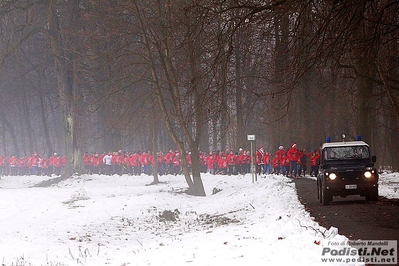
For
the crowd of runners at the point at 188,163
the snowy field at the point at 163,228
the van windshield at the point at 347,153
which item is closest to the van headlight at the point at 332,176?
the snowy field at the point at 163,228

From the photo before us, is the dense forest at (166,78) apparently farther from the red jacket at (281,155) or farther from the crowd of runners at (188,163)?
the red jacket at (281,155)

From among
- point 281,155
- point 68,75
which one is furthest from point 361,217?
point 68,75

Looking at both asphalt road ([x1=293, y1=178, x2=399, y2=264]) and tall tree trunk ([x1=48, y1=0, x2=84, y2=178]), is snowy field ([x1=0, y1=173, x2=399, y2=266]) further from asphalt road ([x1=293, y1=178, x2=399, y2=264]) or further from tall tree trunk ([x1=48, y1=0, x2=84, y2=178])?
tall tree trunk ([x1=48, y1=0, x2=84, y2=178])

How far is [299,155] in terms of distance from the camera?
40906 millimetres

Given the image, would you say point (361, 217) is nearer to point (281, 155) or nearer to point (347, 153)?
point (347, 153)

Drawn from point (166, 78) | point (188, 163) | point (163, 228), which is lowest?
point (163, 228)

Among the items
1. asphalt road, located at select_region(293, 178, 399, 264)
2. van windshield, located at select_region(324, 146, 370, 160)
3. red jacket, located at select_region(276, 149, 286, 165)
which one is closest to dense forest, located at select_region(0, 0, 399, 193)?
red jacket, located at select_region(276, 149, 286, 165)

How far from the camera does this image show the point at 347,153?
22.1m

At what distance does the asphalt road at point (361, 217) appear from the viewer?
13.2 meters

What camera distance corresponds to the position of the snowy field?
12.2m

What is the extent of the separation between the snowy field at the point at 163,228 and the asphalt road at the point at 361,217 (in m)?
0.52

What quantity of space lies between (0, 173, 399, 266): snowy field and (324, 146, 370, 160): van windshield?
1.97m

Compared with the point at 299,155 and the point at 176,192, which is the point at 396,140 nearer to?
the point at 299,155

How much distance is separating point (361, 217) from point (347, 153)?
600 cm
